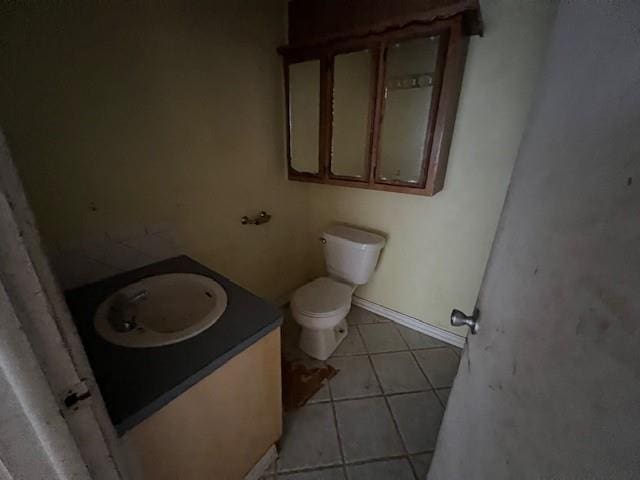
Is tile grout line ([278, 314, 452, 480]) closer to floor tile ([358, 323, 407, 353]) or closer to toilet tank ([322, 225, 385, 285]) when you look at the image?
floor tile ([358, 323, 407, 353])

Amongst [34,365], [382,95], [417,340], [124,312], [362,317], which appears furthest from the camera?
[362,317]

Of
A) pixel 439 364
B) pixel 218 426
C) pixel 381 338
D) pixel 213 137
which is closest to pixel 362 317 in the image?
pixel 381 338

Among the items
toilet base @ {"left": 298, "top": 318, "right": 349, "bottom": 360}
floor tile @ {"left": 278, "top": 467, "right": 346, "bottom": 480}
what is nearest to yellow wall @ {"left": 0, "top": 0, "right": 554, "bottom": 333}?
toilet base @ {"left": 298, "top": 318, "right": 349, "bottom": 360}

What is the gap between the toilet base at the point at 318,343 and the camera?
1.60m

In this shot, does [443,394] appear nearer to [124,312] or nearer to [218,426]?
[218,426]

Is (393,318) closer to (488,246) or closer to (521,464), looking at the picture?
(488,246)

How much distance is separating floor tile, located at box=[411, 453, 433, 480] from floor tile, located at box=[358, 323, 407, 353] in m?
0.59

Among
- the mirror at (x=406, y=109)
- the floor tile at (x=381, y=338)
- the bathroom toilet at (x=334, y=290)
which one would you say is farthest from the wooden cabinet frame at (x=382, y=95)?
the floor tile at (x=381, y=338)

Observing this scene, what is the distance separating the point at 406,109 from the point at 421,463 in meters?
1.68

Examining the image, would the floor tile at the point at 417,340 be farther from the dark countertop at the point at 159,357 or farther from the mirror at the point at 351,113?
the dark countertop at the point at 159,357

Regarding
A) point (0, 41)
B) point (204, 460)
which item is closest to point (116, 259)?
point (0, 41)

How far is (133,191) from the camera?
1.12m

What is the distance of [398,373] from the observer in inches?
60.9

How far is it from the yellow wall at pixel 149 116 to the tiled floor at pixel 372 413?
2.83ft
